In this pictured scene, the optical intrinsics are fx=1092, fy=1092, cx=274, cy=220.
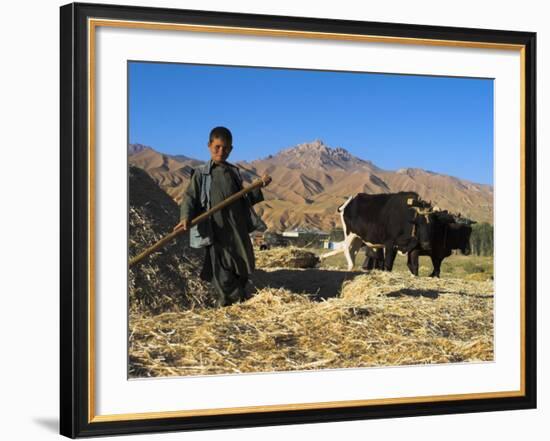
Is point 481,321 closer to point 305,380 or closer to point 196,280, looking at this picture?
point 305,380

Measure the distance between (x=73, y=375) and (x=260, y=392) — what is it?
4.94ft

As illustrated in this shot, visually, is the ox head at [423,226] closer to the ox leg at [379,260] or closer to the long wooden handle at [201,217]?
the ox leg at [379,260]

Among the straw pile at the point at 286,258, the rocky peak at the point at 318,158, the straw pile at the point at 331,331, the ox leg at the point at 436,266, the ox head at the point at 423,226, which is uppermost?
the rocky peak at the point at 318,158

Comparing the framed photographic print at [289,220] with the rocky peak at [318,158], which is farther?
the rocky peak at [318,158]

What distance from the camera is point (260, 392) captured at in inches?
343

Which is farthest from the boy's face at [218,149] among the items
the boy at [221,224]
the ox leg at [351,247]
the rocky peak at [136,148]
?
the ox leg at [351,247]

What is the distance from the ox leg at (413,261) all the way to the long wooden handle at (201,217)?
4.99ft

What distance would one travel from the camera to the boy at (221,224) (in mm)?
8742

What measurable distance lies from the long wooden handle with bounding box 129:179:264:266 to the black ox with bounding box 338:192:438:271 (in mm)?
858

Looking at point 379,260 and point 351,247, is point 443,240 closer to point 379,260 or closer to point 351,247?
point 379,260

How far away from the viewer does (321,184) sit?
30.5 ft

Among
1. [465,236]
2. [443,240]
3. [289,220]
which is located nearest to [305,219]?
[289,220]

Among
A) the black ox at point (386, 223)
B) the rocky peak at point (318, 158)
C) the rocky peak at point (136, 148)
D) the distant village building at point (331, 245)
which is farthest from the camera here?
the black ox at point (386, 223)

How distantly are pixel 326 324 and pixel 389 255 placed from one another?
95 centimetres
